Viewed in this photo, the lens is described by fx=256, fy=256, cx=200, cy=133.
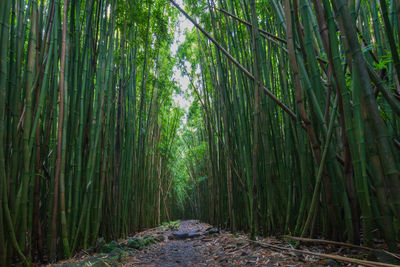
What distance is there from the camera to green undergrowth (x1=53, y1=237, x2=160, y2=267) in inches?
45.9

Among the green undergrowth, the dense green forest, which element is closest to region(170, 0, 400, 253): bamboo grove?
the dense green forest

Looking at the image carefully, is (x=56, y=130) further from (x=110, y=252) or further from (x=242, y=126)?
(x=242, y=126)

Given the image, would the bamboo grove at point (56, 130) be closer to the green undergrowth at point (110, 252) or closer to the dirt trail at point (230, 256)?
the green undergrowth at point (110, 252)

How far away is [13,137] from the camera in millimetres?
1166

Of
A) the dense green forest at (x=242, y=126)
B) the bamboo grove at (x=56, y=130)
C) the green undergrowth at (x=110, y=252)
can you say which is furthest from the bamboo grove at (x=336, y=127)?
the bamboo grove at (x=56, y=130)

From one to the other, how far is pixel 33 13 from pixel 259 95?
1.23 meters

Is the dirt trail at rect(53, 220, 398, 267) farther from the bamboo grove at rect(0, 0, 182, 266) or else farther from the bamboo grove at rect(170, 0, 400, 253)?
the bamboo grove at rect(0, 0, 182, 266)

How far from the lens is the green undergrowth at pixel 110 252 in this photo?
1.17 meters

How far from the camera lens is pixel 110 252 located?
1587 mm

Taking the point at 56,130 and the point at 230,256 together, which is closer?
the point at 230,256

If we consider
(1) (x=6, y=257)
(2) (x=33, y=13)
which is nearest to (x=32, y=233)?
(1) (x=6, y=257)

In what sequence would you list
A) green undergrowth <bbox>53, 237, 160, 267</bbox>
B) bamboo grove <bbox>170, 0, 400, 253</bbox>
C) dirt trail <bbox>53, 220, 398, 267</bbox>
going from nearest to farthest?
bamboo grove <bbox>170, 0, 400, 253</bbox> < dirt trail <bbox>53, 220, 398, 267</bbox> < green undergrowth <bbox>53, 237, 160, 267</bbox>

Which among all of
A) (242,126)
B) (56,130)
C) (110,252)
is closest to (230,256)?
(110,252)

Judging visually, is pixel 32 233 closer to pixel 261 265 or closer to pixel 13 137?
pixel 13 137
